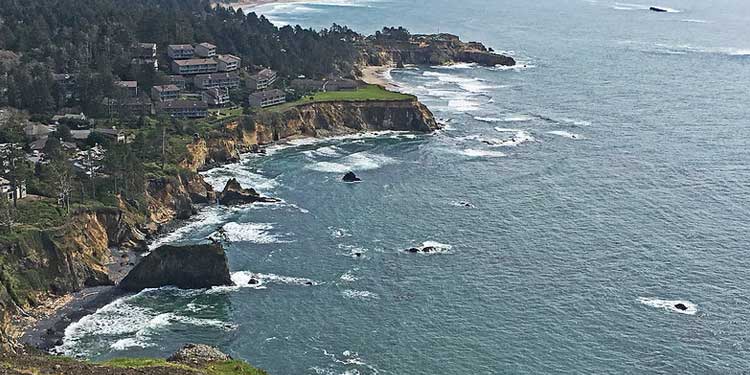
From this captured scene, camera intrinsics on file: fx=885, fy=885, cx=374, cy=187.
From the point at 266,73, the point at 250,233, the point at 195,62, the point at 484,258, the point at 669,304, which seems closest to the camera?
the point at 669,304

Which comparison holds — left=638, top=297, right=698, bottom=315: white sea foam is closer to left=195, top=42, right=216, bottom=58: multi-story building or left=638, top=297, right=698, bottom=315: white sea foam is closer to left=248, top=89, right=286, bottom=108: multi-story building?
left=248, top=89, right=286, bottom=108: multi-story building

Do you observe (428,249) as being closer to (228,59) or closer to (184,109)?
(184,109)

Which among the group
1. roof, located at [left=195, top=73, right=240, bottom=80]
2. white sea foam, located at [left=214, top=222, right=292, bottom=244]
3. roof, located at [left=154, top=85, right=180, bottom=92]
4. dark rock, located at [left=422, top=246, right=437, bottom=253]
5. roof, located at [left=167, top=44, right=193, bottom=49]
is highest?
roof, located at [left=167, top=44, right=193, bottom=49]

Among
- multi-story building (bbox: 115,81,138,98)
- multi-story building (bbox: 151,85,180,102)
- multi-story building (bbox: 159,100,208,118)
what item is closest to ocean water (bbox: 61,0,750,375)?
multi-story building (bbox: 159,100,208,118)

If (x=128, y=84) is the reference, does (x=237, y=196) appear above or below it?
below

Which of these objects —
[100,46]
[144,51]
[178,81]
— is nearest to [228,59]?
[178,81]

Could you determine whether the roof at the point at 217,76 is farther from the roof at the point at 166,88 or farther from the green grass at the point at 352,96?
the green grass at the point at 352,96
